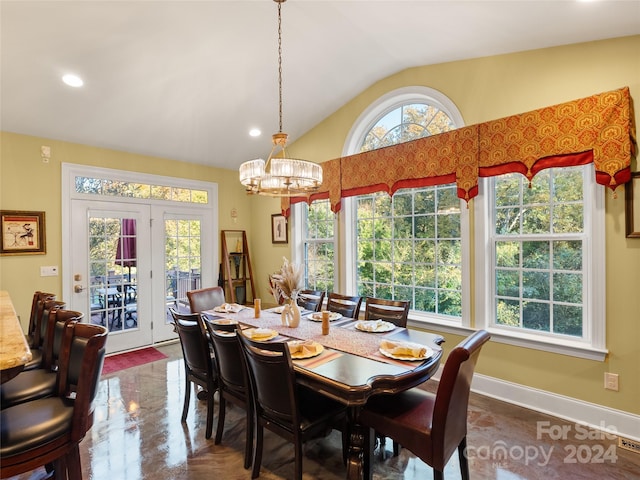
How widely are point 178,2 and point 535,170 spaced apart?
3074 mm

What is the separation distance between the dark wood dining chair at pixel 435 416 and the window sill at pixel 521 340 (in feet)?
4.43

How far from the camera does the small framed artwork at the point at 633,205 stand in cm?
237

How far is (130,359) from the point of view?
4.08 meters

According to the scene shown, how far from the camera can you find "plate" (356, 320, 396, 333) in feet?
8.42

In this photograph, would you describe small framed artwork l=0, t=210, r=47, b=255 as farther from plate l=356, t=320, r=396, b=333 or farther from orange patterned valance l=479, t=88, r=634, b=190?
orange patterned valance l=479, t=88, r=634, b=190

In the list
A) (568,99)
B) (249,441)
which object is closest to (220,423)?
(249,441)

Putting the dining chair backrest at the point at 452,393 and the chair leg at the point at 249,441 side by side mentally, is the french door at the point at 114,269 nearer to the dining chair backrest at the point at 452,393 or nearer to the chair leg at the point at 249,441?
the chair leg at the point at 249,441

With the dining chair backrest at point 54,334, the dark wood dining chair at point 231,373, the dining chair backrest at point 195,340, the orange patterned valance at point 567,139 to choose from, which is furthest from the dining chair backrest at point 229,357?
the orange patterned valance at point 567,139

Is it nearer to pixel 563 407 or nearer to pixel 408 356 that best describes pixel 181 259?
pixel 408 356

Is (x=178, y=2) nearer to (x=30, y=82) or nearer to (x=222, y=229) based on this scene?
(x=30, y=82)

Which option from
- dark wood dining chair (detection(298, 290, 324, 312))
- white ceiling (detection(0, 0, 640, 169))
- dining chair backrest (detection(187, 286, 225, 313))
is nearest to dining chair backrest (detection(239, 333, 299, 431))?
dark wood dining chair (detection(298, 290, 324, 312))

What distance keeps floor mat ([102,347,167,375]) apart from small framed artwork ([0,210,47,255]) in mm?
1477

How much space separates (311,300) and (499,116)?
2.53 meters

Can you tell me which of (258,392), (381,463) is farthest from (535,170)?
(258,392)
